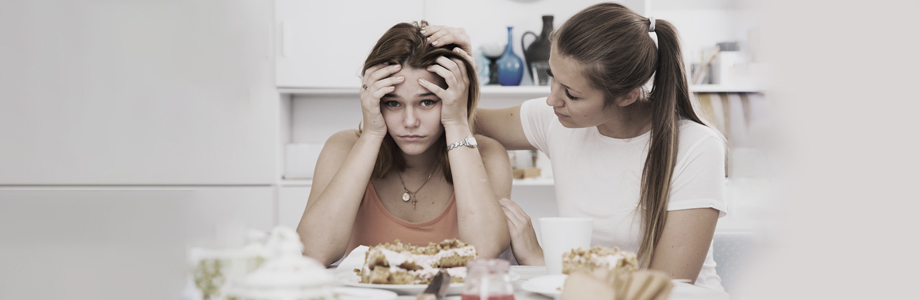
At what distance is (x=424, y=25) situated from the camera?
1.35 meters

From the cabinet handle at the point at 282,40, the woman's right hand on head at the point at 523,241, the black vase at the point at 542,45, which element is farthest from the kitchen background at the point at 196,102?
the woman's right hand on head at the point at 523,241

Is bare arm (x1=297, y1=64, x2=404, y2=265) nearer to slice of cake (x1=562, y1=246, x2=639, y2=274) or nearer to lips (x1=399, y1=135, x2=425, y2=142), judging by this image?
lips (x1=399, y1=135, x2=425, y2=142)

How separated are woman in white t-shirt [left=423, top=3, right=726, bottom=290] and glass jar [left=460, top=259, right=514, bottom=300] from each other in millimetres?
565

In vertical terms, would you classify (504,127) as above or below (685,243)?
above

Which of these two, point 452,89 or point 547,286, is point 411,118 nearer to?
point 452,89

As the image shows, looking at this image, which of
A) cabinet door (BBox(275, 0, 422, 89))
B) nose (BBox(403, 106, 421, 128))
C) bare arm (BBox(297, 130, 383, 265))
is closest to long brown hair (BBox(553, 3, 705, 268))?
nose (BBox(403, 106, 421, 128))

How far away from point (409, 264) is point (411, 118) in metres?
0.48

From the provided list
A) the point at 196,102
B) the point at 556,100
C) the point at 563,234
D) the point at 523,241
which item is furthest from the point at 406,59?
the point at 196,102

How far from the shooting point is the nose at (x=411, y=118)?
1.18m

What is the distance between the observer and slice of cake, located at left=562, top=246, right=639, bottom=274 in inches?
27.6

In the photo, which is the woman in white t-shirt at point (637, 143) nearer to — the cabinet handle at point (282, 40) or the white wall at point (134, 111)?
the cabinet handle at point (282, 40)

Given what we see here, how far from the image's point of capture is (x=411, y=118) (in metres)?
1.18

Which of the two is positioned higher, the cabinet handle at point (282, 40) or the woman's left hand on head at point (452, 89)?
the cabinet handle at point (282, 40)

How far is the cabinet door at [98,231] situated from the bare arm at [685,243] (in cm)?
87
